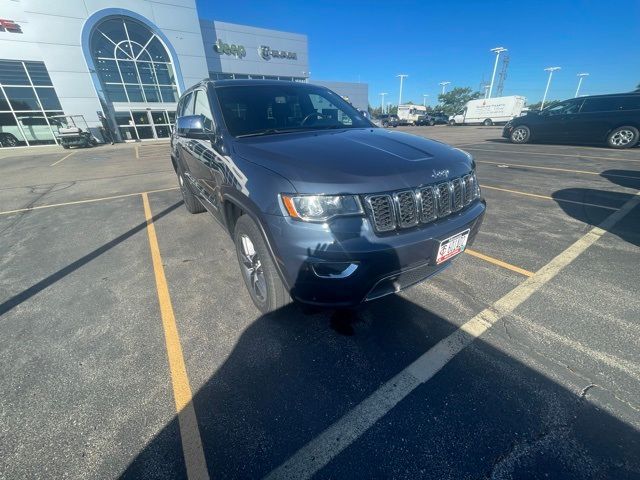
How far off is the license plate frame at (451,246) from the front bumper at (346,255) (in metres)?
0.07

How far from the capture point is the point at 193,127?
8.64 feet

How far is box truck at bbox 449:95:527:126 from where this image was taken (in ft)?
111

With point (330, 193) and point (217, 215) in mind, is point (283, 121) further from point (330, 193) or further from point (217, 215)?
point (330, 193)

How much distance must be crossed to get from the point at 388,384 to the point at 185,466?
124 centimetres

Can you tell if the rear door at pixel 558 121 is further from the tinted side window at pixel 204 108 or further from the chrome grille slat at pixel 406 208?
the tinted side window at pixel 204 108

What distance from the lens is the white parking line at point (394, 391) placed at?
58.5 inches

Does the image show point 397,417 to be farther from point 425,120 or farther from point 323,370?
point 425,120

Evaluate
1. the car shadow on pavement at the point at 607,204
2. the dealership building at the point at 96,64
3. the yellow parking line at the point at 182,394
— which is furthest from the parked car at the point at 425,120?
the yellow parking line at the point at 182,394

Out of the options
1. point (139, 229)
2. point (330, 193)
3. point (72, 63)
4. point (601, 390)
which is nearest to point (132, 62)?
point (72, 63)

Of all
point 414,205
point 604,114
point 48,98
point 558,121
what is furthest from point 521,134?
point 48,98

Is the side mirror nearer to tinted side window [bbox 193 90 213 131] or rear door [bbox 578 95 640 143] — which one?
tinted side window [bbox 193 90 213 131]

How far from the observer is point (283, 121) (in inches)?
119

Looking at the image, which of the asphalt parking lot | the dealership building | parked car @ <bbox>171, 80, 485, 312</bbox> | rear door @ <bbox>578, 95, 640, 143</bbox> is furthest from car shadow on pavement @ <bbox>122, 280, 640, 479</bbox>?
the dealership building

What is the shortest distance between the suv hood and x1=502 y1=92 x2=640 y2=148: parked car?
42.3 ft
